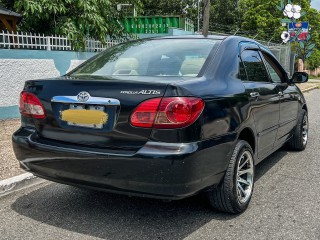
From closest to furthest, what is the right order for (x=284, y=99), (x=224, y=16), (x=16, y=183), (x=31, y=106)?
(x=31, y=106) < (x=16, y=183) < (x=284, y=99) < (x=224, y=16)

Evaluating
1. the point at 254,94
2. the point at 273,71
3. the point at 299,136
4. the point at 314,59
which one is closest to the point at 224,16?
the point at 314,59

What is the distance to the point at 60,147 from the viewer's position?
308cm

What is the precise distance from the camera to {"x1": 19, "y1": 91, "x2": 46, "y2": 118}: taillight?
3.23m

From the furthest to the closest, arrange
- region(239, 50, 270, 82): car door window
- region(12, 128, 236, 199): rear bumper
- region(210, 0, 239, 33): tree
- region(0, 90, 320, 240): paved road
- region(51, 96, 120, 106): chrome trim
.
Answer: region(210, 0, 239, 33): tree
region(239, 50, 270, 82): car door window
region(0, 90, 320, 240): paved road
region(51, 96, 120, 106): chrome trim
region(12, 128, 236, 199): rear bumper

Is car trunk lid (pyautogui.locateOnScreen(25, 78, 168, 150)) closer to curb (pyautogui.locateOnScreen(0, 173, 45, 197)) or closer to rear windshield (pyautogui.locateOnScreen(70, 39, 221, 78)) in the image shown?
rear windshield (pyautogui.locateOnScreen(70, 39, 221, 78))

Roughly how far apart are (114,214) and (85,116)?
1071mm

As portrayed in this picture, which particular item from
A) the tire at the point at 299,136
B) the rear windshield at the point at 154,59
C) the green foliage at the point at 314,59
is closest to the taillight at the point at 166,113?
the rear windshield at the point at 154,59

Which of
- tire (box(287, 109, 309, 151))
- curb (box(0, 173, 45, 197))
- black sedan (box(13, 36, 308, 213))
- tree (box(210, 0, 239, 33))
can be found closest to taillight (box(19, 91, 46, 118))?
black sedan (box(13, 36, 308, 213))

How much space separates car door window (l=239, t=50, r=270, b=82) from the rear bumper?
1.02 meters

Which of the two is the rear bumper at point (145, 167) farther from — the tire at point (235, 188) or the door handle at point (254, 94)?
the door handle at point (254, 94)

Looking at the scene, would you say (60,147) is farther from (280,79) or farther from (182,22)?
(182,22)

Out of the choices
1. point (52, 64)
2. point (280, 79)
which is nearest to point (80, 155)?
point (280, 79)

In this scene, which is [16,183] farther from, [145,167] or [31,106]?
[145,167]

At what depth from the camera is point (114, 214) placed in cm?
349
